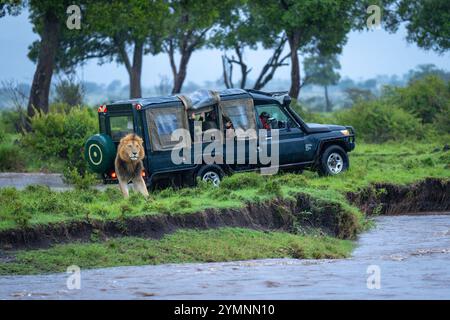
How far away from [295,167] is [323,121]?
16639 mm

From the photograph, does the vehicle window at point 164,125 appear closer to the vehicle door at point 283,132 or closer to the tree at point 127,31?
the vehicle door at point 283,132

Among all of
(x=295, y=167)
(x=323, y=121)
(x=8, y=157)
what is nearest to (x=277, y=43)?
(x=323, y=121)

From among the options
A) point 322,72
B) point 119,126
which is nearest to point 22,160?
point 119,126

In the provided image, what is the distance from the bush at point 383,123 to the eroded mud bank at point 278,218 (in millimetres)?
13802

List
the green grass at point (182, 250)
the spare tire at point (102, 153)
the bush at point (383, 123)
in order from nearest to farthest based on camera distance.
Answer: the green grass at point (182, 250) → the spare tire at point (102, 153) → the bush at point (383, 123)

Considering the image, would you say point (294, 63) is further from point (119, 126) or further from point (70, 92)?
point (119, 126)

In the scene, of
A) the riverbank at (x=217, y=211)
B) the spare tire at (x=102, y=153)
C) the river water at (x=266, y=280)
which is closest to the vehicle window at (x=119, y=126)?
the spare tire at (x=102, y=153)

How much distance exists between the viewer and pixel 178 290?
13.8 metres

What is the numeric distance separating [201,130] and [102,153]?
1.95m

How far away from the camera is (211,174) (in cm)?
2141

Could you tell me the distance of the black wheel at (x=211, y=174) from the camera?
21.2 m

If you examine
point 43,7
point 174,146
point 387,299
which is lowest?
point 387,299

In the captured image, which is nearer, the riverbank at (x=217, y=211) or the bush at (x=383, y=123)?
the riverbank at (x=217, y=211)
